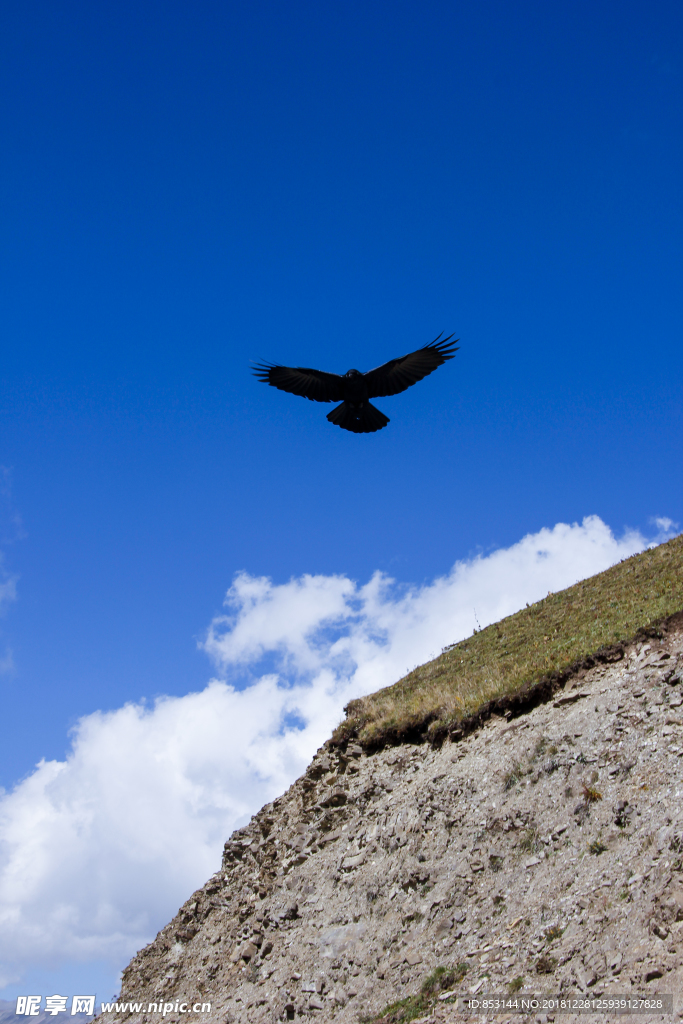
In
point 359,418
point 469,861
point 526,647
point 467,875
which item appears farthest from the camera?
point 526,647

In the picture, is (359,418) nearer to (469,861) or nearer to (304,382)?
(304,382)

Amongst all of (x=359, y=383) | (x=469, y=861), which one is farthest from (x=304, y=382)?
(x=469, y=861)

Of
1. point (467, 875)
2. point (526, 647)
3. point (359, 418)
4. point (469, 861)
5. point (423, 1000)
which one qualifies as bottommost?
point (423, 1000)

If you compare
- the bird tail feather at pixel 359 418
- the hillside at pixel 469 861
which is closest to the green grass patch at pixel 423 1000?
the hillside at pixel 469 861

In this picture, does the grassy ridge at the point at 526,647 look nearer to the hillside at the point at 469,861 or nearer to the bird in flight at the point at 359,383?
the hillside at the point at 469,861

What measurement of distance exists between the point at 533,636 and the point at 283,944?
43.3 ft

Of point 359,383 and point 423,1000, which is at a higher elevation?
point 359,383

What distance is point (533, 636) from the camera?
23.2 m

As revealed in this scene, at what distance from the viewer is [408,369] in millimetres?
14977

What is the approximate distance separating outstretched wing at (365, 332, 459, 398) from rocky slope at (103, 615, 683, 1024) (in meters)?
8.85

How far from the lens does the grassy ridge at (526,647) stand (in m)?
18.1

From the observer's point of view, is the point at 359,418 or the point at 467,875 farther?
the point at 359,418

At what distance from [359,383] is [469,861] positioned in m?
10.9

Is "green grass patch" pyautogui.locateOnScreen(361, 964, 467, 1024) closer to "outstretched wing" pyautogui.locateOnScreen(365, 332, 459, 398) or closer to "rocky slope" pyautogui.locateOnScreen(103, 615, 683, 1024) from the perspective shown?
"rocky slope" pyautogui.locateOnScreen(103, 615, 683, 1024)
